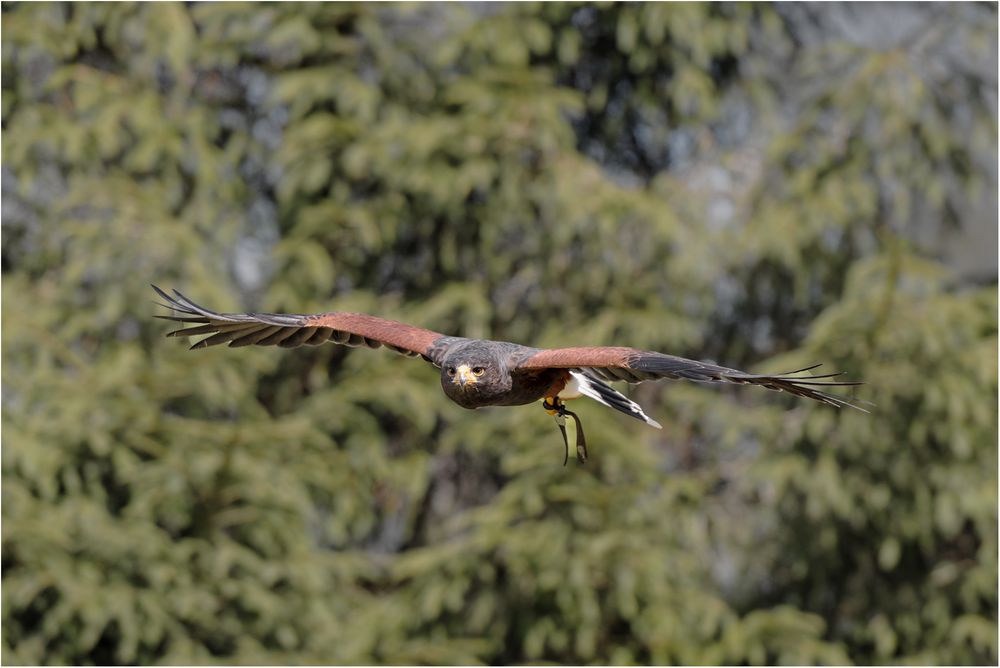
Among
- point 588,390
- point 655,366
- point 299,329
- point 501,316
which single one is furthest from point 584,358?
point 501,316

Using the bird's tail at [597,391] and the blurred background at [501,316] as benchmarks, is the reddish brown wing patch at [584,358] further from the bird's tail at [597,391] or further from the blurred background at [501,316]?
the blurred background at [501,316]

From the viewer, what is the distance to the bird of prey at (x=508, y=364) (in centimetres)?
372

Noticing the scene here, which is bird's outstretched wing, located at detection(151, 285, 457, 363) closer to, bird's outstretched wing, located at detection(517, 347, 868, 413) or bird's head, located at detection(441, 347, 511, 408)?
bird's head, located at detection(441, 347, 511, 408)

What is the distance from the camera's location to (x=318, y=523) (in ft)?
29.4

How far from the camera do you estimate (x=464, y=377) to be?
3816 mm

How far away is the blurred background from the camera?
8000mm

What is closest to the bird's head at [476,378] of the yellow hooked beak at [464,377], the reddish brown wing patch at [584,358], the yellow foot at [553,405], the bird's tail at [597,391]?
the yellow hooked beak at [464,377]

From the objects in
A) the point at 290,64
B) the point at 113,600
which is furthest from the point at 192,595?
the point at 290,64

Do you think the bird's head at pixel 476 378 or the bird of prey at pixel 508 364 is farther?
the bird's head at pixel 476 378

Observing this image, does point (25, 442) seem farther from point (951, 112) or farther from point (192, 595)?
point (951, 112)

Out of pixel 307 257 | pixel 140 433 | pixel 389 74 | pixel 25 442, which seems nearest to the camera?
pixel 25 442

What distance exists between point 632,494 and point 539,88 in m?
2.60

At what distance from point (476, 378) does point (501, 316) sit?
5391 mm

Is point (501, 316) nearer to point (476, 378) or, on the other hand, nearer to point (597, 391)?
point (597, 391)
